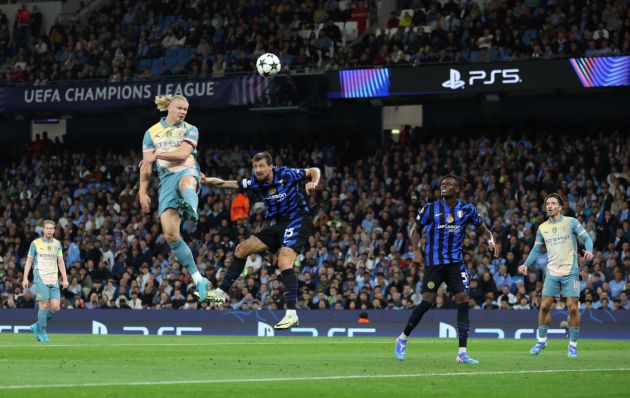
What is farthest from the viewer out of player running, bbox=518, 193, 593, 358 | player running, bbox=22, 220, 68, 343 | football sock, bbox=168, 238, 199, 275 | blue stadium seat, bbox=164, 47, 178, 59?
blue stadium seat, bbox=164, 47, 178, 59

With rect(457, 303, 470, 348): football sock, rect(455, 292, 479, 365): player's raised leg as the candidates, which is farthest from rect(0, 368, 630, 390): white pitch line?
rect(457, 303, 470, 348): football sock

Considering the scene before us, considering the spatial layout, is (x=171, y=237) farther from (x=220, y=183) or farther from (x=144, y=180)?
(x=220, y=183)

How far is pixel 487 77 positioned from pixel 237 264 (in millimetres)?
19579

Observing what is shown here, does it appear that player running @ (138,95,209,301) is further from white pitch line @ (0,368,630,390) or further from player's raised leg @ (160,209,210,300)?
white pitch line @ (0,368,630,390)

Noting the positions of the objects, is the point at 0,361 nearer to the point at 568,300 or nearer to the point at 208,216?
the point at 568,300

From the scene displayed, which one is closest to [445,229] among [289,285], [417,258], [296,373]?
[417,258]

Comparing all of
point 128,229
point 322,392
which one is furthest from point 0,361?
point 128,229

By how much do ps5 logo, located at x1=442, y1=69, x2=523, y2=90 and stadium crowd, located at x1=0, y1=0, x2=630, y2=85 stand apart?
0.45 meters

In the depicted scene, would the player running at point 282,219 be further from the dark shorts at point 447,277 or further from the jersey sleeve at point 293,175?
the dark shorts at point 447,277

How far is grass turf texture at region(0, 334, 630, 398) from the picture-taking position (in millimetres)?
10047

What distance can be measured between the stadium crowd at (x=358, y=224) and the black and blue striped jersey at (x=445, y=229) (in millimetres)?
12040

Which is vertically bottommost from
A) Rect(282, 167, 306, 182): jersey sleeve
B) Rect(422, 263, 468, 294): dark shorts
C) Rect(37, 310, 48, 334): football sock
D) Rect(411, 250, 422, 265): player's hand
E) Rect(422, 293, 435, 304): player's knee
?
Rect(37, 310, 48, 334): football sock

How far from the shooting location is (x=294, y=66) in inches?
1399

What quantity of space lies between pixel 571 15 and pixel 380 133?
935cm
